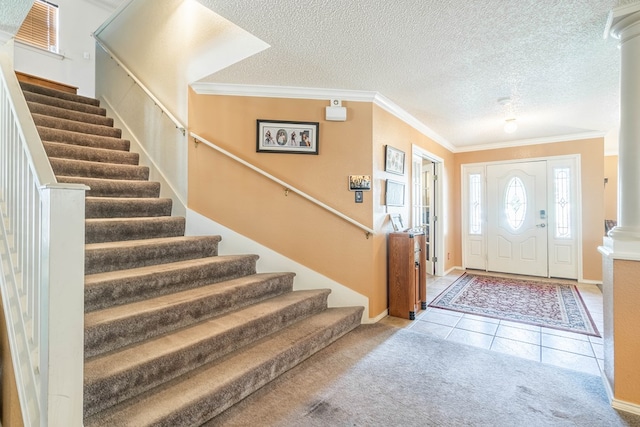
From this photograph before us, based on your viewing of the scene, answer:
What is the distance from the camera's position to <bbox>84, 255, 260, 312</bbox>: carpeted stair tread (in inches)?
69.7

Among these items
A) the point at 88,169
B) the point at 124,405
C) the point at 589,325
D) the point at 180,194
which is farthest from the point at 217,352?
the point at 589,325

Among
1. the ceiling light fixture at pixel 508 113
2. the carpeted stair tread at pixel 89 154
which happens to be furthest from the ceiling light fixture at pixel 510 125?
the carpeted stair tread at pixel 89 154

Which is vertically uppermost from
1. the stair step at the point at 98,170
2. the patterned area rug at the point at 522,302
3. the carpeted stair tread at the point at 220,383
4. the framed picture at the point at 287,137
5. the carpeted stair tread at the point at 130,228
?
the framed picture at the point at 287,137

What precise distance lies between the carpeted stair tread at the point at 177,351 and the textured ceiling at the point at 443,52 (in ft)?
6.60

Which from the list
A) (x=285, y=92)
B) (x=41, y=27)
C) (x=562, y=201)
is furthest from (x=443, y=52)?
(x=41, y=27)

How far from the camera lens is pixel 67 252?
3.69 ft

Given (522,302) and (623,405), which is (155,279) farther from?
(522,302)

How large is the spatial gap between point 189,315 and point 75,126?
276 cm

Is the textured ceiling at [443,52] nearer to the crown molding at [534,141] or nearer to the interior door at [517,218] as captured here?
the crown molding at [534,141]

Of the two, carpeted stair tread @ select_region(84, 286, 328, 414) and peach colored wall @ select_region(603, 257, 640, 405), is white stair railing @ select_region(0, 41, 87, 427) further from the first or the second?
peach colored wall @ select_region(603, 257, 640, 405)

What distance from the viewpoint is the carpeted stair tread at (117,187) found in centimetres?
257

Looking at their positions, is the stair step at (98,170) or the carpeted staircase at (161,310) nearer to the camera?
the carpeted staircase at (161,310)

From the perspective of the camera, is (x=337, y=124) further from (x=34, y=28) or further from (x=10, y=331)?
(x=34, y=28)

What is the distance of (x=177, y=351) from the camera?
1638mm
